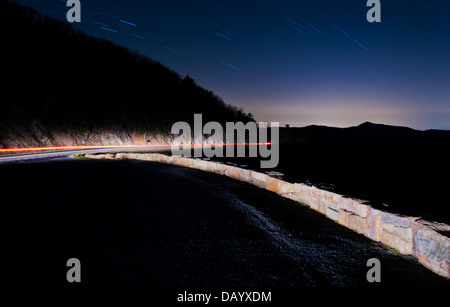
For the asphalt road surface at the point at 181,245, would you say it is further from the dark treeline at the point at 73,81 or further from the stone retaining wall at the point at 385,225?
the dark treeline at the point at 73,81

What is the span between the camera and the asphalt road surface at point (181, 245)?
2.99 metres

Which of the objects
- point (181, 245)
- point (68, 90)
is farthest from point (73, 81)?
point (181, 245)

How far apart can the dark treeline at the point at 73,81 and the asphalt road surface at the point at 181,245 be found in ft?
88.1

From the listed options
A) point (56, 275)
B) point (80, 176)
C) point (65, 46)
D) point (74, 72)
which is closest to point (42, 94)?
point (74, 72)

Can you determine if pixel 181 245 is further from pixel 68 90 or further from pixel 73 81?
pixel 73 81

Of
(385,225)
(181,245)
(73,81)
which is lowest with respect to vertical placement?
(181,245)

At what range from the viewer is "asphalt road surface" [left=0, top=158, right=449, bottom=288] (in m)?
2.99

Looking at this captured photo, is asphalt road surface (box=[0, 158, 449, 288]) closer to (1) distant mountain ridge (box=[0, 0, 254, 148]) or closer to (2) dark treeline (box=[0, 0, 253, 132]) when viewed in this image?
(1) distant mountain ridge (box=[0, 0, 254, 148])

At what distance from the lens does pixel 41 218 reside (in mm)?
4863

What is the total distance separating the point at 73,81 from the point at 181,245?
150 feet

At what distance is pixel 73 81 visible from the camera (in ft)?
129

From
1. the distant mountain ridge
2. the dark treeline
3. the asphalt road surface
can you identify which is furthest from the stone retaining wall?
the dark treeline

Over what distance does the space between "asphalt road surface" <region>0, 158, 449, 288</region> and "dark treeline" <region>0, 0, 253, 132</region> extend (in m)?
26.9
